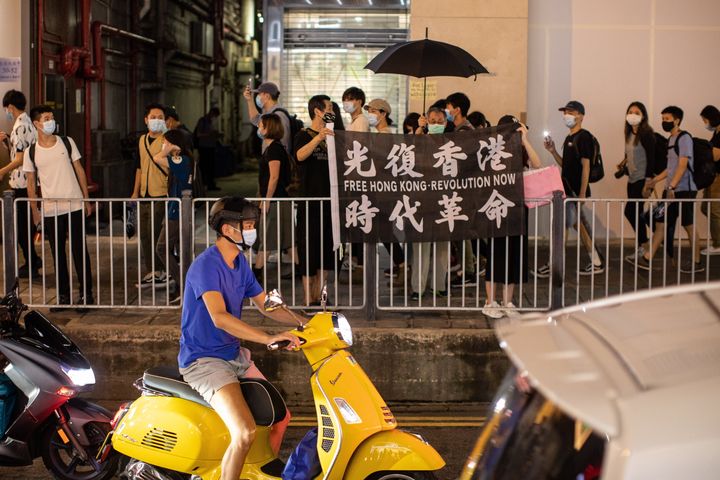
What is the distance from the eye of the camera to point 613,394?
2.31 metres

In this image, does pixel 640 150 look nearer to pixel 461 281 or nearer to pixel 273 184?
pixel 461 281

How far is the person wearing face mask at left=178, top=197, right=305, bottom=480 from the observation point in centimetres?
532

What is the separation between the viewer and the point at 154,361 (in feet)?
28.1

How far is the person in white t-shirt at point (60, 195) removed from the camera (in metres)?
9.19

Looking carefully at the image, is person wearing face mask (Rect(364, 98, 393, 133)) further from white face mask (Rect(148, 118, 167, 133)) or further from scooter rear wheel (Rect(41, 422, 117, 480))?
scooter rear wheel (Rect(41, 422, 117, 480))

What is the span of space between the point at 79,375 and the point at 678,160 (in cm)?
700

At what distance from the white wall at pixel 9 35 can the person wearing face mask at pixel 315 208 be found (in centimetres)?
502

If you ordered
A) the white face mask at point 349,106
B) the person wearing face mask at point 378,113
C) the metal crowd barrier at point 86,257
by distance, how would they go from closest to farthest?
1. the metal crowd barrier at point 86,257
2. the white face mask at point 349,106
3. the person wearing face mask at point 378,113

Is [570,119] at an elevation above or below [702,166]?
above

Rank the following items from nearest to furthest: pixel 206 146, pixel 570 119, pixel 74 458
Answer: pixel 74 458
pixel 570 119
pixel 206 146

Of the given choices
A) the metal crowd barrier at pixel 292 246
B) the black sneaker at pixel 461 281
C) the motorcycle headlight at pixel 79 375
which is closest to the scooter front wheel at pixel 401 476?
the motorcycle headlight at pixel 79 375

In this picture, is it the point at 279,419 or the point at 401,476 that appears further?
the point at 279,419

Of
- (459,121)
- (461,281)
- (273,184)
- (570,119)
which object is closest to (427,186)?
(273,184)

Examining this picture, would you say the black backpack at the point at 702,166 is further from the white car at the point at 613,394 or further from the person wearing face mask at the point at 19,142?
the white car at the point at 613,394
